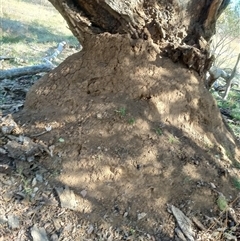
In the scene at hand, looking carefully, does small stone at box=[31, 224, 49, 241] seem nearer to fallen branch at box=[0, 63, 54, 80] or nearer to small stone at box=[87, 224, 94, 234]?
small stone at box=[87, 224, 94, 234]

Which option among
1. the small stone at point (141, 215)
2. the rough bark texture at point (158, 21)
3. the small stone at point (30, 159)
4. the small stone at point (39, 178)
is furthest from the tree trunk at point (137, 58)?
the small stone at point (141, 215)

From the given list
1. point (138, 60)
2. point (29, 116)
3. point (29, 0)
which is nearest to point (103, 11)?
point (138, 60)

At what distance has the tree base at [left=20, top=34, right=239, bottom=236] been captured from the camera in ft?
8.72

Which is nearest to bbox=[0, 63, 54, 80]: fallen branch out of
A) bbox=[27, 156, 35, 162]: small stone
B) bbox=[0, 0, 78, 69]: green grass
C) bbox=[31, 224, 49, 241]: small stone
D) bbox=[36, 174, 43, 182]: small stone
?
bbox=[27, 156, 35, 162]: small stone

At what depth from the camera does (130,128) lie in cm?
291

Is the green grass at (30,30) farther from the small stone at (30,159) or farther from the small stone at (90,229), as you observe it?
the small stone at (90,229)

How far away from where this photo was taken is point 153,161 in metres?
2.81

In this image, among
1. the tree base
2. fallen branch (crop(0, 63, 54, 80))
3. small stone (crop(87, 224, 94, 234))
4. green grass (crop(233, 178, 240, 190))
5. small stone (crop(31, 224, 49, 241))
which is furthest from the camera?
fallen branch (crop(0, 63, 54, 80))

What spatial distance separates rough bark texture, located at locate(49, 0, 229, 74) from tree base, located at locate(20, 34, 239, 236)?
0.12m

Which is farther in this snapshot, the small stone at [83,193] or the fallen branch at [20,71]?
the fallen branch at [20,71]

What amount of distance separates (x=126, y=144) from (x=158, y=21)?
1.27 m

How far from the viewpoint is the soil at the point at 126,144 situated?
2.53m

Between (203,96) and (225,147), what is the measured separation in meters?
0.60

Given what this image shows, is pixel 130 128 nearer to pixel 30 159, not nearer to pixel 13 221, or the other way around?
pixel 30 159
